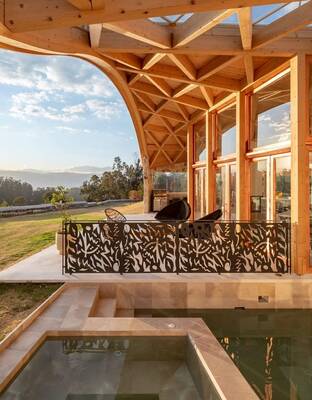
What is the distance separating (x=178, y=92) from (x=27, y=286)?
646 cm

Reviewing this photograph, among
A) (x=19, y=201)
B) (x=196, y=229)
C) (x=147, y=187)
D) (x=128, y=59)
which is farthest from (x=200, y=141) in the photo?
(x=19, y=201)

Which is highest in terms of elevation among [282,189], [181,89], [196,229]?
[181,89]

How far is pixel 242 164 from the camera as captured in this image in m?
7.69

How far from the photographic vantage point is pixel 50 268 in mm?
6207

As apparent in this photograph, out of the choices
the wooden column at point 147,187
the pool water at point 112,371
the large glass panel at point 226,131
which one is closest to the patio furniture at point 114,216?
the large glass panel at point 226,131

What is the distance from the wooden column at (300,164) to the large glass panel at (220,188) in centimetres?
343

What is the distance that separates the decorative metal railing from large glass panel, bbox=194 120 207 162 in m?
5.78

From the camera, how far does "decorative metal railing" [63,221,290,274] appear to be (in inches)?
232

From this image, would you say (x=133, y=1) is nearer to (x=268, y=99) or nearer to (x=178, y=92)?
(x=268, y=99)

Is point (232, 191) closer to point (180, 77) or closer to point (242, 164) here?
point (242, 164)

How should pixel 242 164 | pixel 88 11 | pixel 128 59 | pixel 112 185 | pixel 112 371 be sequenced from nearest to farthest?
pixel 88 11
pixel 112 371
pixel 128 59
pixel 242 164
pixel 112 185

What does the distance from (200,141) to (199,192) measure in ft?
6.45

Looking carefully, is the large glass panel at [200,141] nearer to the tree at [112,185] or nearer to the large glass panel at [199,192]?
the large glass panel at [199,192]

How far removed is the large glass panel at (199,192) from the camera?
37.3 feet
